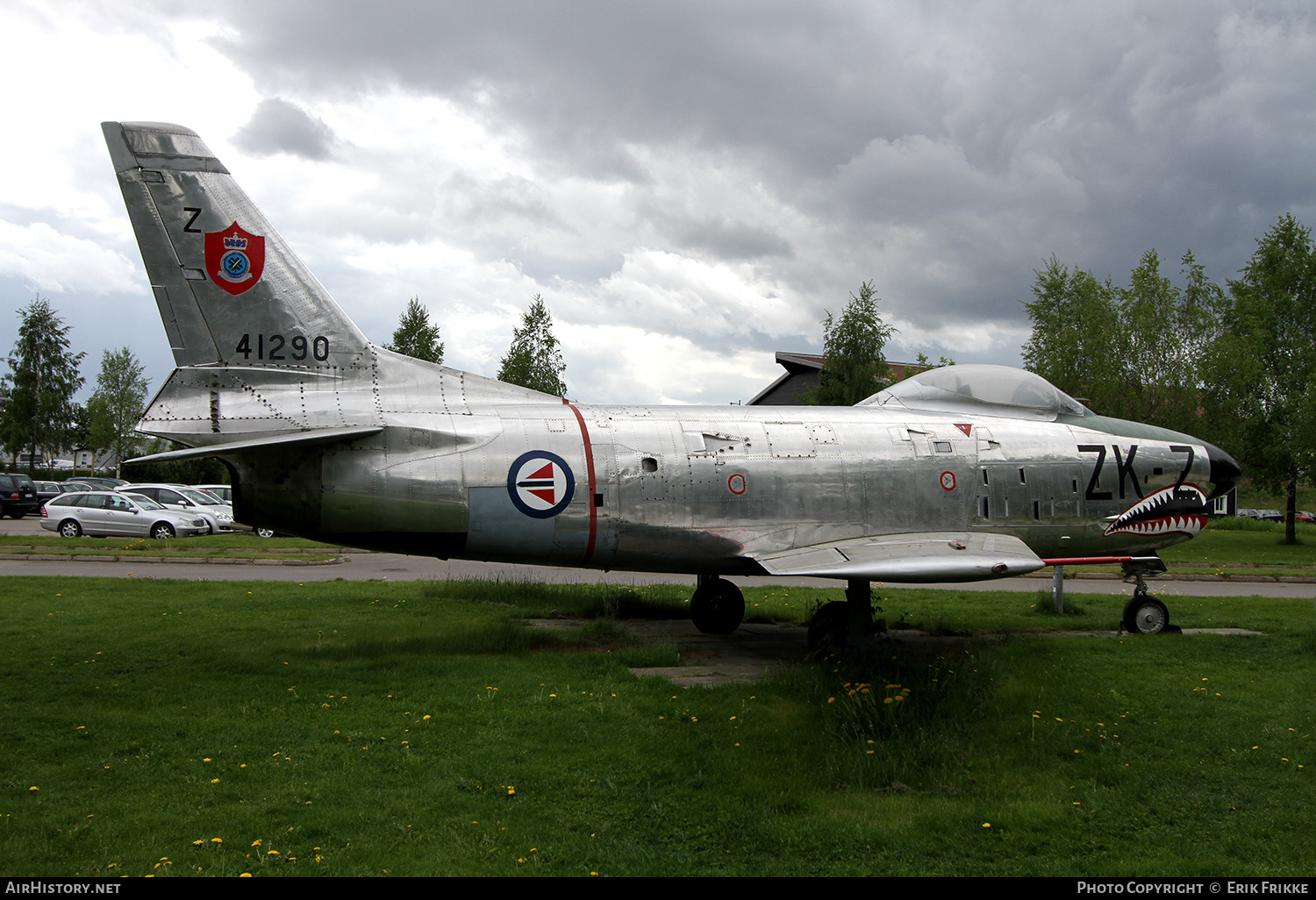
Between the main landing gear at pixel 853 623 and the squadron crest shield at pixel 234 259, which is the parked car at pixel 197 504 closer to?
the squadron crest shield at pixel 234 259

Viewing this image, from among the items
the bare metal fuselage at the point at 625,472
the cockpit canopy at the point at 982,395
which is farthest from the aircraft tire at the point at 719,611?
the cockpit canopy at the point at 982,395

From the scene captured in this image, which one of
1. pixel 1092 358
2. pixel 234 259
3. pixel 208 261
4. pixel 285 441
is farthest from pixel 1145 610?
pixel 1092 358

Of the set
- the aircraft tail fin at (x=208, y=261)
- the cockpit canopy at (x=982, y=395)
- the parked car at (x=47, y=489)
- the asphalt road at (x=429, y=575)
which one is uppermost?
the aircraft tail fin at (x=208, y=261)

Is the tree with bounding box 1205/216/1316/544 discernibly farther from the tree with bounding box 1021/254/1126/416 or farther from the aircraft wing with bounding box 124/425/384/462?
the aircraft wing with bounding box 124/425/384/462

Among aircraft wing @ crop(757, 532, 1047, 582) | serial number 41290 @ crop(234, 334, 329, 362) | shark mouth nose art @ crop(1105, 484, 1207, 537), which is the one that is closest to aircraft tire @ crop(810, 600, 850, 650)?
aircraft wing @ crop(757, 532, 1047, 582)

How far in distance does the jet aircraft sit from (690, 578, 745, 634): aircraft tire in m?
1.56

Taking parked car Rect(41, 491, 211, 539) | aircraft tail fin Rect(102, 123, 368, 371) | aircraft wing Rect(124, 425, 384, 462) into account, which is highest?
aircraft tail fin Rect(102, 123, 368, 371)

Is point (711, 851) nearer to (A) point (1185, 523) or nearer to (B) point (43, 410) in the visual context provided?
(A) point (1185, 523)

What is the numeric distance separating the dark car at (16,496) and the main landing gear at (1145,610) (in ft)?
150

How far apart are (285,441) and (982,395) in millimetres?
8994

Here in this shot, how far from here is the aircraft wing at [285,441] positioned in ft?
25.4

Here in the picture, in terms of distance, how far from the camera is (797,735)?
6543 millimetres

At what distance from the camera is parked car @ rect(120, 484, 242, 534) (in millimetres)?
28031

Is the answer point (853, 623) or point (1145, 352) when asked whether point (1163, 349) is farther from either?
point (853, 623)
